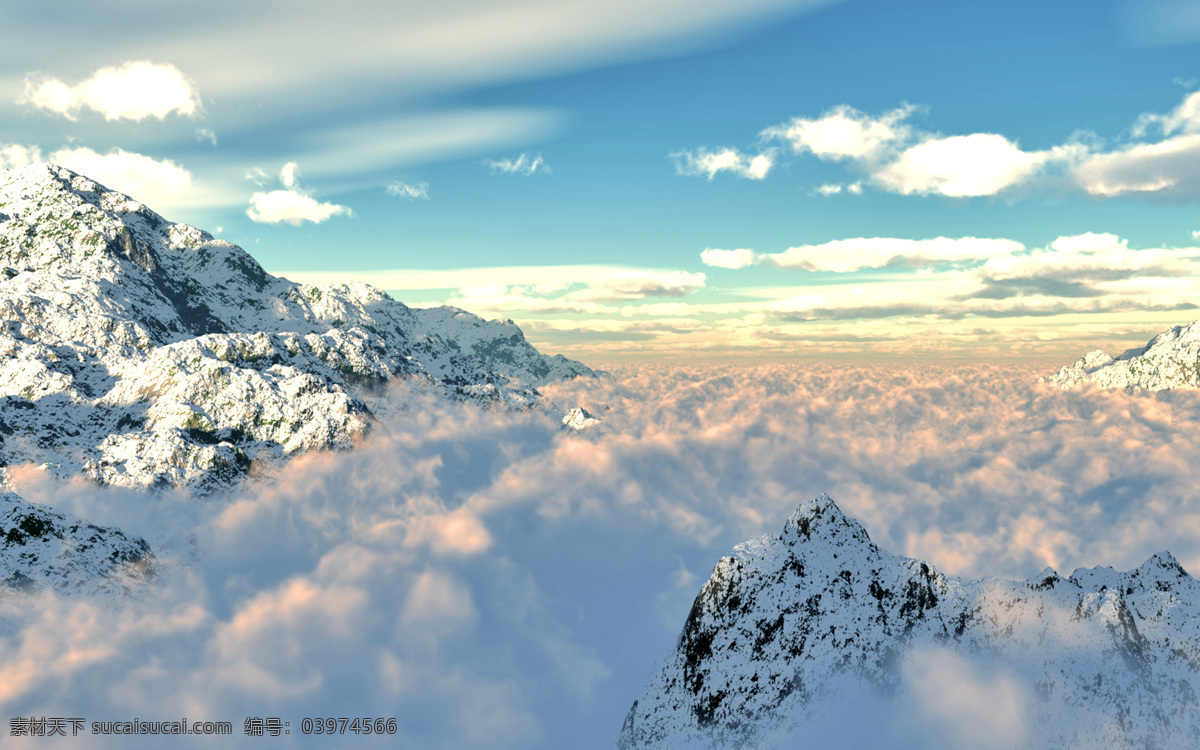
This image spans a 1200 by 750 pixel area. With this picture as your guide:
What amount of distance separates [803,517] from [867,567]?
18719mm

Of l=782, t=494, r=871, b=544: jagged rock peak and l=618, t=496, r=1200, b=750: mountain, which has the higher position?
l=782, t=494, r=871, b=544: jagged rock peak

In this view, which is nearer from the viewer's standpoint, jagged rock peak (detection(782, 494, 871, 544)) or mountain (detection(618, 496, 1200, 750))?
mountain (detection(618, 496, 1200, 750))

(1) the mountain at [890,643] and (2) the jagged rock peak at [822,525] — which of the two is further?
(2) the jagged rock peak at [822,525]

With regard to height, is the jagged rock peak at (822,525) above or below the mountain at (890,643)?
above

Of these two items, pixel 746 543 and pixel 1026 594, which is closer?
pixel 1026 594

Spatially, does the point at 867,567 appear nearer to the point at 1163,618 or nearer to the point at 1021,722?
the point at 1021,722

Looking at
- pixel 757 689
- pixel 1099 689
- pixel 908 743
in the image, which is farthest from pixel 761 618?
pixel 1099 689

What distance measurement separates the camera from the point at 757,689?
136750 millimetres

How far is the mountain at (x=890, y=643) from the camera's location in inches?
4668

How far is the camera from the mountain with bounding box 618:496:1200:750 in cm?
11856

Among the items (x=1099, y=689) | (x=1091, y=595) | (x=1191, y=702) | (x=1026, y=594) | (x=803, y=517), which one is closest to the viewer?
(x=1191, y=702)

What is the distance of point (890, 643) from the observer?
457 ft

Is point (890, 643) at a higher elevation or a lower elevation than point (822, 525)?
lower

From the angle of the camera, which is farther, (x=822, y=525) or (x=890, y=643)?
(x=822, y=525)
